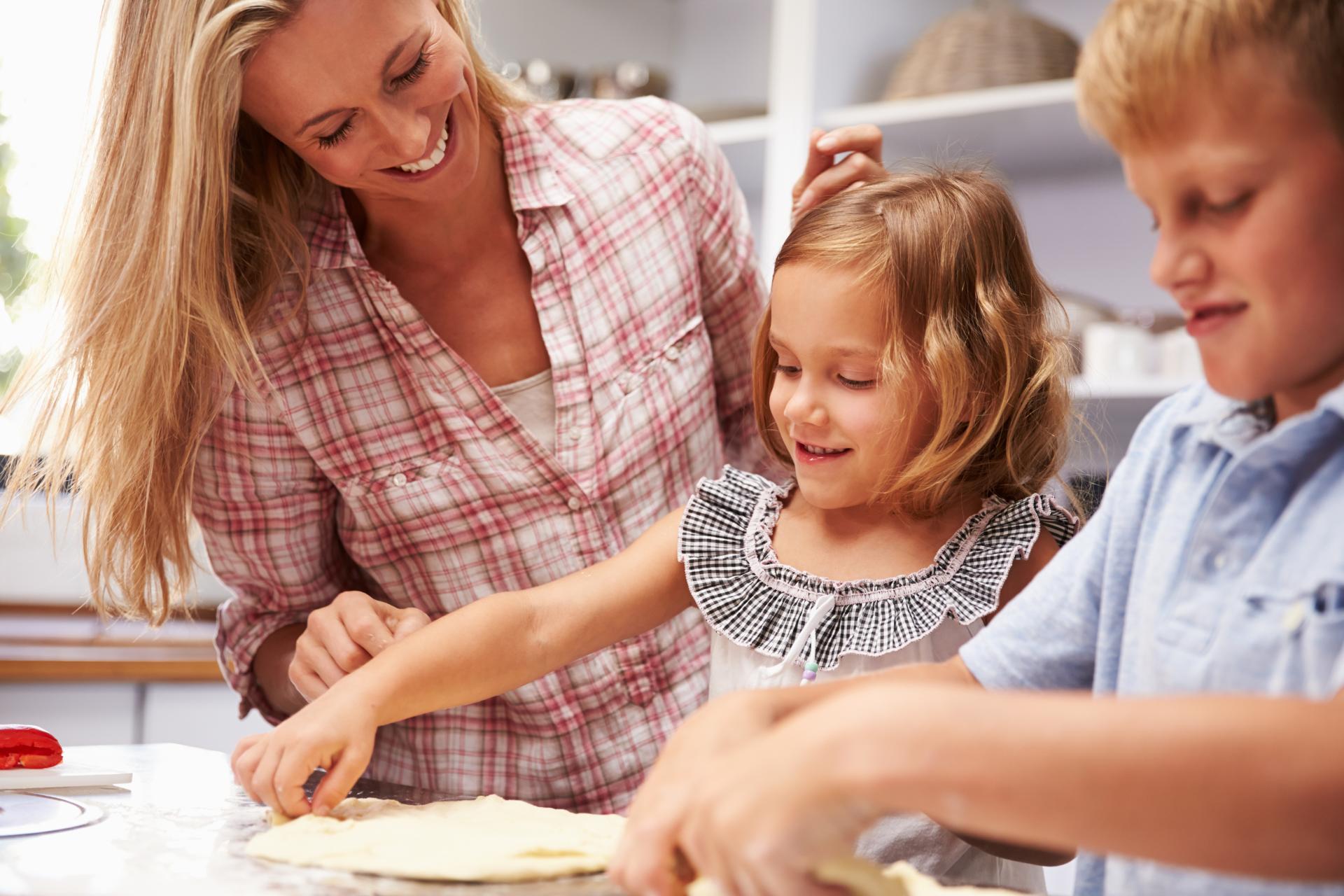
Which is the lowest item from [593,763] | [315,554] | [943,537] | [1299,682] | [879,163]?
[593,763]

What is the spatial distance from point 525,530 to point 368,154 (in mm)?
375

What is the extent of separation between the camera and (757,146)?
7.98ft

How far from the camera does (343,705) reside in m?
0.90

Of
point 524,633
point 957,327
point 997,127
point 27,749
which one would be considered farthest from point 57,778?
point 997,127

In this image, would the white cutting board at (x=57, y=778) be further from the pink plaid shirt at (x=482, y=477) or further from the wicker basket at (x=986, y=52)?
the wicker basket at (x=986, y=52)

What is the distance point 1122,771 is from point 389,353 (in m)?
0.87

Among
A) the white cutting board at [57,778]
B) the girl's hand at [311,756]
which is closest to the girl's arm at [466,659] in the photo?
the girl's hand at [311,756]

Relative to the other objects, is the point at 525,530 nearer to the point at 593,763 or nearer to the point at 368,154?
the point at 593,763

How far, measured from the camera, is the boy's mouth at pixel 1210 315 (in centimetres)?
57

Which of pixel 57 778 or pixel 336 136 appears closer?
pixel 57 778

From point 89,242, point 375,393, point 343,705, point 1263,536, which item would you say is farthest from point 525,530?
point 1263,536

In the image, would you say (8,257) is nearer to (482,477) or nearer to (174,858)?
(482,477)

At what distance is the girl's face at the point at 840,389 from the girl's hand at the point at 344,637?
350mm

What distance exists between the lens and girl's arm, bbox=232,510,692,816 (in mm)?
875
